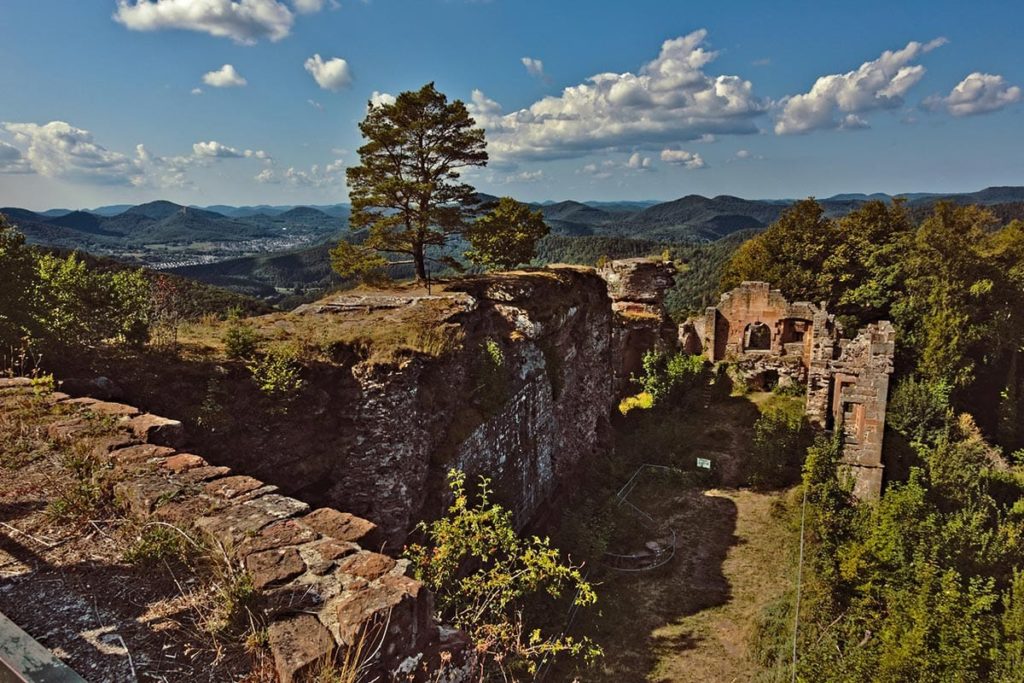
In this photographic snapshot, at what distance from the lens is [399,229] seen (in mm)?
15734

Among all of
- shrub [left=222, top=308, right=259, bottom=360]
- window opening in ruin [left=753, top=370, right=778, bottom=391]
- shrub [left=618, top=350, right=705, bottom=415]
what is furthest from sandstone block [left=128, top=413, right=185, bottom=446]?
window opening in ruin [left=753, top=370, right=778, bottom=391]

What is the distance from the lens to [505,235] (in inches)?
745

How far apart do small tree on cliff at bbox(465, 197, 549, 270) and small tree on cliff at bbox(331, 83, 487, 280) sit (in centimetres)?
76

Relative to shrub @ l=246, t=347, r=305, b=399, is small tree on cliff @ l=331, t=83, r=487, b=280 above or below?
above

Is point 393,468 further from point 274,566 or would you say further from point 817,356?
point 817,356

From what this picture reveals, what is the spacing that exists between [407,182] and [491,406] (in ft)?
21.5

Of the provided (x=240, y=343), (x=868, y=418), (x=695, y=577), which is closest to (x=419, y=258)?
(x=240, y=343)

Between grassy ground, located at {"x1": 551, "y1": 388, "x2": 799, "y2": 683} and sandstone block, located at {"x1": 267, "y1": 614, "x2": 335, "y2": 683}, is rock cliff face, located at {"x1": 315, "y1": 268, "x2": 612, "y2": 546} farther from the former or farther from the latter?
sandstone block, located at {"x1": 267, "y1": 614, "x2": 335, "y2": 683}

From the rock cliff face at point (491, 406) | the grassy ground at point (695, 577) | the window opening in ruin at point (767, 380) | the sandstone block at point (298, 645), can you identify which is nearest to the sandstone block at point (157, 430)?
the rock cliff face at point (491, 406)

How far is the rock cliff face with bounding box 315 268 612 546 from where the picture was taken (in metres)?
9.13

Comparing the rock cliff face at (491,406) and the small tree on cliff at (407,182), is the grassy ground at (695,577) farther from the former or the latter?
the small tree on cliff at (407,182)

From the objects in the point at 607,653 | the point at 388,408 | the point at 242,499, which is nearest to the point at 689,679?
the point at 607,653

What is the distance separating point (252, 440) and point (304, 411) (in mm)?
910

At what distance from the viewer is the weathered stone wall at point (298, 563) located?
11.6 ft
